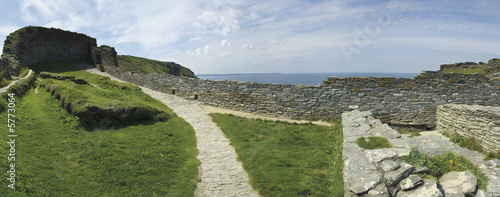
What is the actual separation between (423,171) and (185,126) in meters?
11.8

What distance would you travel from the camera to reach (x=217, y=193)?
7742mm

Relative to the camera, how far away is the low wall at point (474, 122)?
1193 cm

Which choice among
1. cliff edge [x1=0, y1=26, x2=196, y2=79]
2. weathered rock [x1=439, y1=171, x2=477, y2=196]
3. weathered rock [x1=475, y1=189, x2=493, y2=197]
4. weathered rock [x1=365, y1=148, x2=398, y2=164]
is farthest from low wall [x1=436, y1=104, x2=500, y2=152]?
cliff edge [x1=0, y1=26, x2=196, y2=79]

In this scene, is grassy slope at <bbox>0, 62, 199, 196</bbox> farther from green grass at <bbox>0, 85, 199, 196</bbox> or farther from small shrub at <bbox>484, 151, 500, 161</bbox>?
small shrub at <bbox>484, 151, 500, 161</bbox>

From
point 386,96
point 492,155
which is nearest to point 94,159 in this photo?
point 386,96

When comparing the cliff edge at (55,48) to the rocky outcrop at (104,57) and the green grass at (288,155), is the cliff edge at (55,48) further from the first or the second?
the green grass at (288,155)

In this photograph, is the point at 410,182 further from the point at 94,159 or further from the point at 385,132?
the point at 94,159

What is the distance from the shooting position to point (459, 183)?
5484 mm

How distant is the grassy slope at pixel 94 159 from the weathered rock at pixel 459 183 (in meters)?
6.68

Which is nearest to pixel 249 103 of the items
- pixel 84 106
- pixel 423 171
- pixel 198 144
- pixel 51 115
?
pixel 198 144

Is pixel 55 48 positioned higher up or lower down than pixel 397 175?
higher up

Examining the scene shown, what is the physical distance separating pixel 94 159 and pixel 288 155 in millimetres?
7257

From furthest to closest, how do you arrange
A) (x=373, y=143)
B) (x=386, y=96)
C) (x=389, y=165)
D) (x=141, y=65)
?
(x=141, y=65), (x=386, y=96), (x=373, y=143), (x=389, y=165)

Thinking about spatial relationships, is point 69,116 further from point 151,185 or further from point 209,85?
point 209,85
